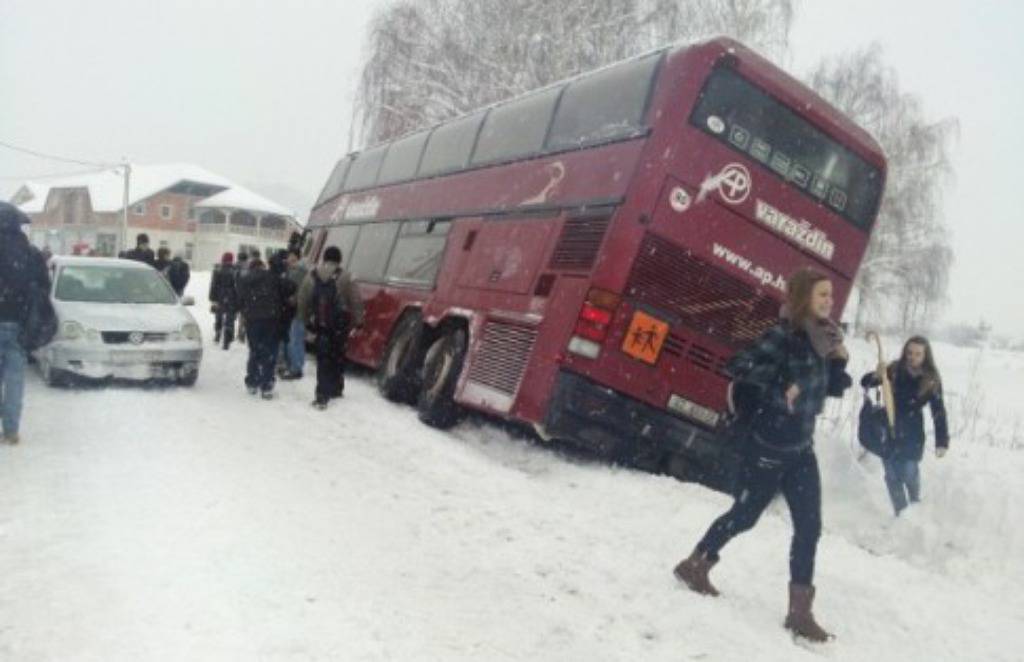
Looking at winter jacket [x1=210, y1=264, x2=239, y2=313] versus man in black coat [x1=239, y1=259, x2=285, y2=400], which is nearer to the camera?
man in black coat [x1=239, y1=259, x2=285, y2=400]

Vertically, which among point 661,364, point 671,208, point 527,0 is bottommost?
point 661,364

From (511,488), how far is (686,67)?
3713 mm

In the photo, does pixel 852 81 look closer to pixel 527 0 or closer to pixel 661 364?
pixel 527 0

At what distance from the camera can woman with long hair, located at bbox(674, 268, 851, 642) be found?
176 inches

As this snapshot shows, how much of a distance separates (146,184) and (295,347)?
203 feet

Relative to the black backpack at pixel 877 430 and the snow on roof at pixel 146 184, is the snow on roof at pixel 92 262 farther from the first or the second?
the snow on roof at pixel 146 184

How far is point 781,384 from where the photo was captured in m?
4.48

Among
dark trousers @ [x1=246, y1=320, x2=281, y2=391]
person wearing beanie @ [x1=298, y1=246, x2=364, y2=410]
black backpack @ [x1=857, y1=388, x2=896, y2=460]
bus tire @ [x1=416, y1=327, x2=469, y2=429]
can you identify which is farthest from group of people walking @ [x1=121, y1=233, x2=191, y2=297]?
black backpack @ [x1=857, y1=388, x2=896, y2=460]

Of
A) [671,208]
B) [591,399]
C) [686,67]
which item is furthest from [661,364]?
[686,67]

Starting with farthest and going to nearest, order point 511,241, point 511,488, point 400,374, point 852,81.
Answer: point 852,81, point 400,374, point 511,241, point 511,488

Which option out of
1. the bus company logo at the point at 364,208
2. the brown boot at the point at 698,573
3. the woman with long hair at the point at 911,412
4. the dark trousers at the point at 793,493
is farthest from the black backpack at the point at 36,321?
the woman with long hair at the point at 911,412

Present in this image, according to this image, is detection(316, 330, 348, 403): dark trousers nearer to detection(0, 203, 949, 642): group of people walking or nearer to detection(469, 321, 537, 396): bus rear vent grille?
detection(0, 203, 949, 642): group of people walking

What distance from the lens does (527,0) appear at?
21.7m

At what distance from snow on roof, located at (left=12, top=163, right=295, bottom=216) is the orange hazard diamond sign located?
193 ft
